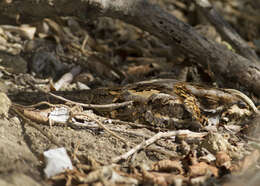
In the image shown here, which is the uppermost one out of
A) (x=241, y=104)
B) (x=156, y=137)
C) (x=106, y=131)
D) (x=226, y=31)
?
(x=226, y=31)

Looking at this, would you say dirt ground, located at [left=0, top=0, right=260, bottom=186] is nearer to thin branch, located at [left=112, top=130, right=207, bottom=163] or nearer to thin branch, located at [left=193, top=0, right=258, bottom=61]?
thin branch, located at [left=112, top=130, right=207, bottom=163]

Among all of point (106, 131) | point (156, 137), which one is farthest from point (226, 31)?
point (106, 131)

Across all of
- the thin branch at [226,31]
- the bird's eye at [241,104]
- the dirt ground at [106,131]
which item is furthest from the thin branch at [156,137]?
the thin branch at [226,31]

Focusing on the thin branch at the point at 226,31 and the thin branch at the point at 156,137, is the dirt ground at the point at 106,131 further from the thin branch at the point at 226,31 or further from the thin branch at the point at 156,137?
the thin branch at the point at 226,31

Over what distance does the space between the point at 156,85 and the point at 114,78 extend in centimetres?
114

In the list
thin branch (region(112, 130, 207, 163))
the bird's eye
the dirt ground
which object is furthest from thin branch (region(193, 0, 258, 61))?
thin branch (region(112, 130, 207, 163))

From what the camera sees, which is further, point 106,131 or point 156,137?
point 106,131

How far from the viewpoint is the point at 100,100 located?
3090 mm

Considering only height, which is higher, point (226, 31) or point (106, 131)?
point (226, 31)

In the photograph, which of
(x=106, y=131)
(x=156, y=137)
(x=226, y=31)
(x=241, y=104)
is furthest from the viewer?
(x=226, y=31)

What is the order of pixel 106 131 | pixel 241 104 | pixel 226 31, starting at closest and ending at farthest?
pixel 106 131 → pixel 241 104 → pixel 226 31

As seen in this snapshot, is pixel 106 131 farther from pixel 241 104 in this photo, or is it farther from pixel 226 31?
pixel 226 31

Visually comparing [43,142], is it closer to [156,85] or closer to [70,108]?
[70,108]

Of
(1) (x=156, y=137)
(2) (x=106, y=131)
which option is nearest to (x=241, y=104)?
(1) (x=156, y=137)
